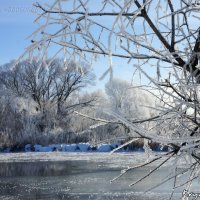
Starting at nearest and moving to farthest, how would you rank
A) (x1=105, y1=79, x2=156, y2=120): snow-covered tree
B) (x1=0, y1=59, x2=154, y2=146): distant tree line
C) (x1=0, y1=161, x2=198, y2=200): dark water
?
(x1=105, y1=79, x2=156, y2=120): snow-covered tree, (x1=0, y1=161, x2=198, y2=200): dark water, (x1=0, y1=59, x2=154, y2=146): distant tree line

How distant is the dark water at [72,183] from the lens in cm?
793

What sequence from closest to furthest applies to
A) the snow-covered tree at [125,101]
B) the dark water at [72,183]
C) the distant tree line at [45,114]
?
the snow-covered tree at [125,101] → the dark water at [72,183] → the distant tree line at [45,114]

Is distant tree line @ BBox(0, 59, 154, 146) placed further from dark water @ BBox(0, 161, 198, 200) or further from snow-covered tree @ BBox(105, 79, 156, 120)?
snow-covered tree @ BBox(105, 79, 156, 120)

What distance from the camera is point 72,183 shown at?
377 inches

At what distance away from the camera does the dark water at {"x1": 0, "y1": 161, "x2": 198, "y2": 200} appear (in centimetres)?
793

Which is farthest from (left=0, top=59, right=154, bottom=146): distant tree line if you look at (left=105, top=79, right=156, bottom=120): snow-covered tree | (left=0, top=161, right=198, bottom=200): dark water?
(left=105, top=79, right=156, bottom=120): snow-covered tree

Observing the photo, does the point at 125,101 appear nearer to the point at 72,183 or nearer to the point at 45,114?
the point at 72,183

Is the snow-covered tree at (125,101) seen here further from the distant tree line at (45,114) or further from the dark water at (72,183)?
the distant tree line at (45,114)

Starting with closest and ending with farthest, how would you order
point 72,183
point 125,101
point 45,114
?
point 125,101
point 72,183
point 45,114

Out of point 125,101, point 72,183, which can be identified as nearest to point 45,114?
point 72,183

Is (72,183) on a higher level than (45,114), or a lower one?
lower

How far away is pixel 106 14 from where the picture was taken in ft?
5.13

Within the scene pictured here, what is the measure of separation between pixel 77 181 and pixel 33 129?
13109 mm

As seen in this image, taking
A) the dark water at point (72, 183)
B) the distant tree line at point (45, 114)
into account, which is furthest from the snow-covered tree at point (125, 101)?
the distant tree line at point (45, 114)
